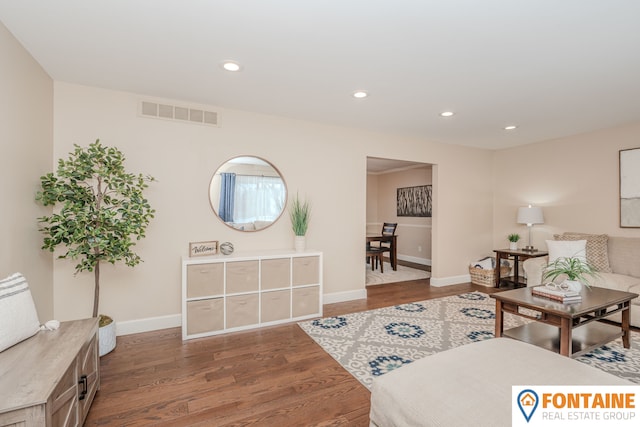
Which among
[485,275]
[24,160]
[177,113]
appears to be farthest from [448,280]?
[24,160]

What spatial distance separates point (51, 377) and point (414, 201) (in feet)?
22.6

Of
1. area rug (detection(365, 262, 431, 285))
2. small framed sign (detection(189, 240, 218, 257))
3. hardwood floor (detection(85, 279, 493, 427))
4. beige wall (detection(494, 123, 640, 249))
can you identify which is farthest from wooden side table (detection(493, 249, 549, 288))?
small framed sign (detection(189, 240, 218, 257))

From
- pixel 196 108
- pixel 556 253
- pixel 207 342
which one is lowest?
pixel 207 342

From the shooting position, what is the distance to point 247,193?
3496 millimetres

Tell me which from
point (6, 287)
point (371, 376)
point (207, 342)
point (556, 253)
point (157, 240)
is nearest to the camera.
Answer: point (6, 287)

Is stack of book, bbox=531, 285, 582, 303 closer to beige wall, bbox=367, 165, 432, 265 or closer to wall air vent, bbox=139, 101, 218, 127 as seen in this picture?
wall air vent, bbox=139, 101, 218, 127

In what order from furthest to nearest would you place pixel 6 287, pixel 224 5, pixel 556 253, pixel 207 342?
pixel 556 253, pixel 207 342, pixel 224 5, pixel 6 287

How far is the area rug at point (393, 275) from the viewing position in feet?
17.3

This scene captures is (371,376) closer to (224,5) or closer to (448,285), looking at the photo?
(224,5)

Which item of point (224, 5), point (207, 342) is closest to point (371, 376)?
point (207, 342)

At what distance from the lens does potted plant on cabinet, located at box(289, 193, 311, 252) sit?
3.56m

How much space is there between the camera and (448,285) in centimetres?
492

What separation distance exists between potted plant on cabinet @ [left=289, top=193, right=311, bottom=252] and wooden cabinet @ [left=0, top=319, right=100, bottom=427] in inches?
80.8

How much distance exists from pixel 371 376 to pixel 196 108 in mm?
3080
